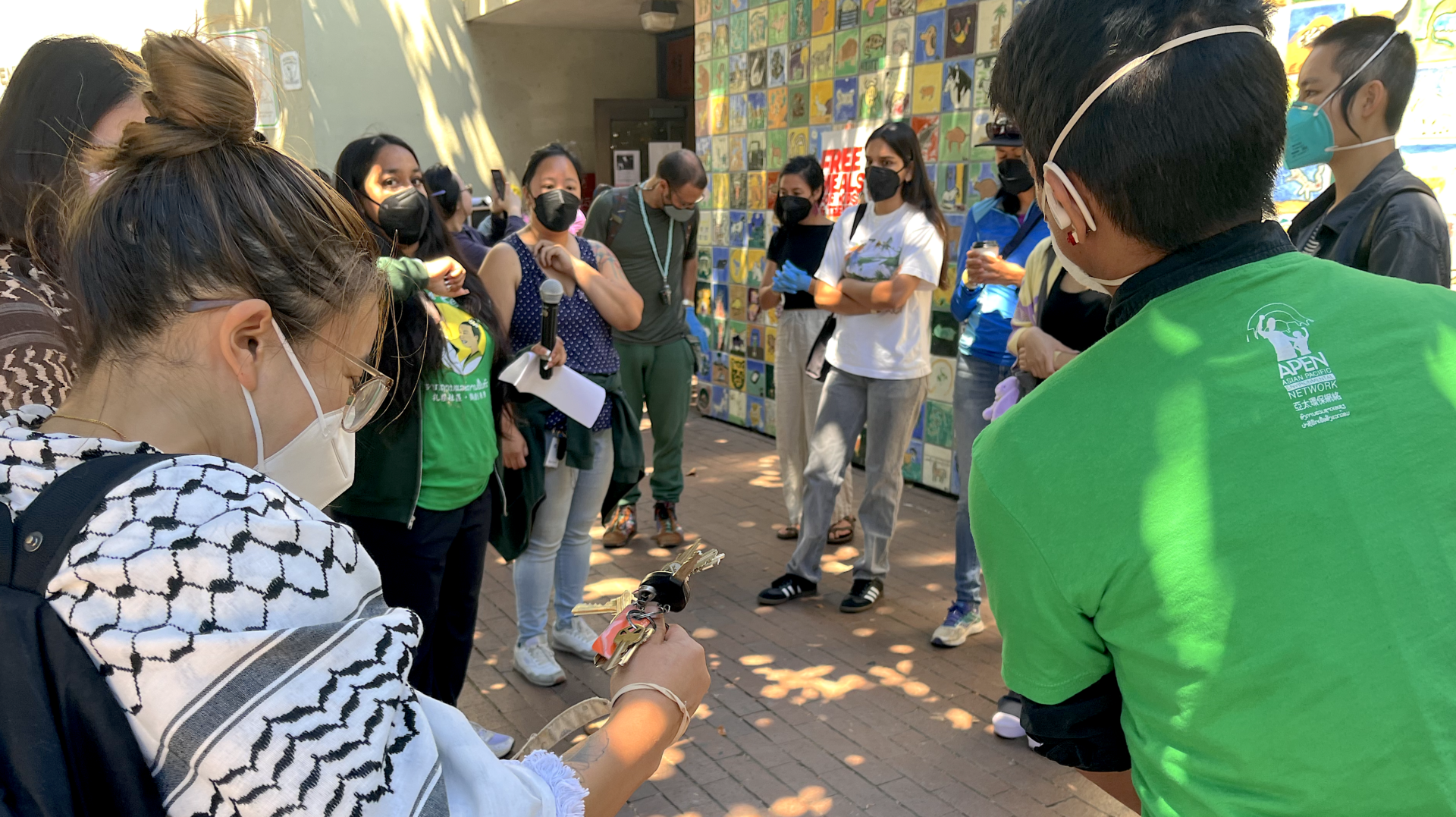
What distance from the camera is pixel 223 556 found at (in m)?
0.86

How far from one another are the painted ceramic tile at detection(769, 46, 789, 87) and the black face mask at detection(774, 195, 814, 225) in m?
2.46

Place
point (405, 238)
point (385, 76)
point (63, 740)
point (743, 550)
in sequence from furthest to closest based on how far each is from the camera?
point (385, 76), point (743, 550), point (405, 238), point (63, 740)

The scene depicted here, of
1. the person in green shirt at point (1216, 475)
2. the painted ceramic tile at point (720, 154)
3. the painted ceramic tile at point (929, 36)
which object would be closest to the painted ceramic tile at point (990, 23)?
the painted ceramic tile at point (929, 36)

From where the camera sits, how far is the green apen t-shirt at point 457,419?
300cm

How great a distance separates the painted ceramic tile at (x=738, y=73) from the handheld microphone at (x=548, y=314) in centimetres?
506

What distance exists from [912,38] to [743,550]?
11.7 feet

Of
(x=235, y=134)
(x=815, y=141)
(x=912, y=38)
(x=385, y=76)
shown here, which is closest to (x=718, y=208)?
(x=815, y=141)

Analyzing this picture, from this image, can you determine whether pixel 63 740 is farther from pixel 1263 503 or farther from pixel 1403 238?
pixel 1403 238

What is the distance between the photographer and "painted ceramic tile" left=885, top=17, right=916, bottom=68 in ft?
21.2

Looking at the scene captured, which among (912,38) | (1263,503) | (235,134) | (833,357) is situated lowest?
(833,357)

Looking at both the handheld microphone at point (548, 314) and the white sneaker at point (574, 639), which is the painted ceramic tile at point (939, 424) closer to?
the white sneaker at point (574, 639)

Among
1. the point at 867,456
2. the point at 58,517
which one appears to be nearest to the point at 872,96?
the point at 867,456

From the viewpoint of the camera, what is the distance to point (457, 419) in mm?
3047

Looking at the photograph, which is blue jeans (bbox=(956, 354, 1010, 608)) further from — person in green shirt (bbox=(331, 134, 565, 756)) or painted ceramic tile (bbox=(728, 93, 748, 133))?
painted ceramic tile (bbox=(728, 93, 748, 133))
